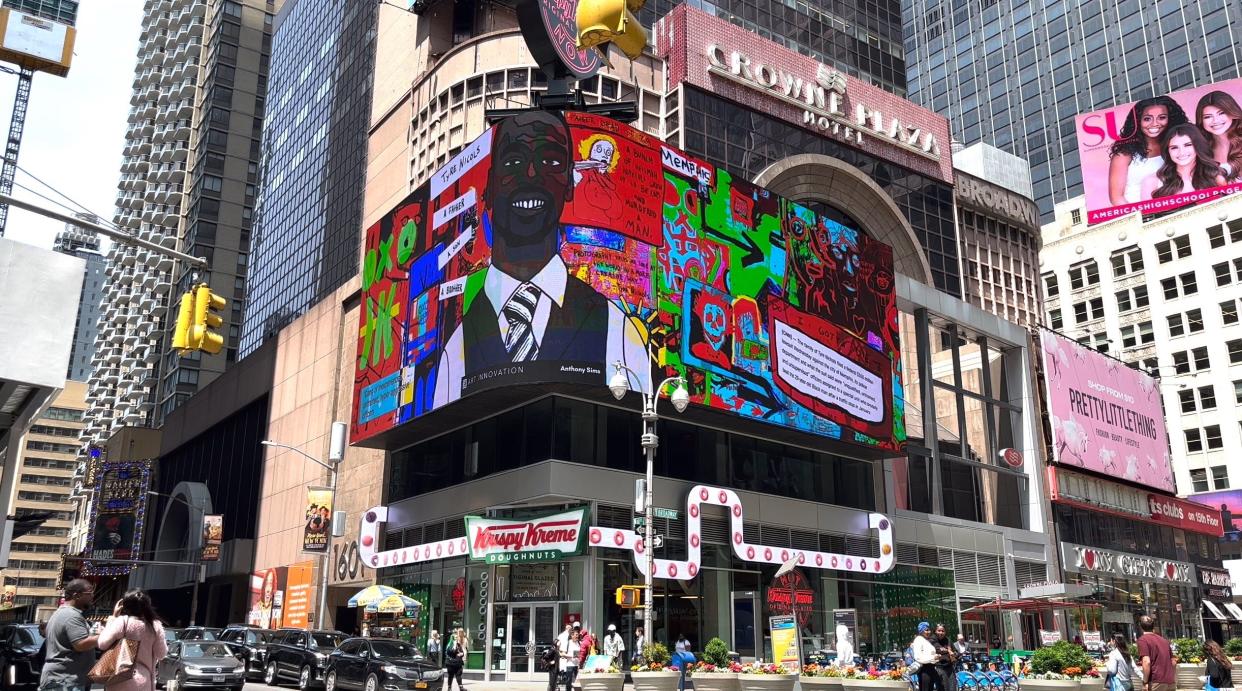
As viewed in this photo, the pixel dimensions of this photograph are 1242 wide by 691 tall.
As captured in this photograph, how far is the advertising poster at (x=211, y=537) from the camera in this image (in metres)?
61.8

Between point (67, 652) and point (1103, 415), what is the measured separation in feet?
198

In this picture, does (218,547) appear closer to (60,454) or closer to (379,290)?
(379,290)

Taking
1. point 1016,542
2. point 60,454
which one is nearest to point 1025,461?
point 1016,542

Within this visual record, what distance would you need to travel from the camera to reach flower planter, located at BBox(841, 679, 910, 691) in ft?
66.0

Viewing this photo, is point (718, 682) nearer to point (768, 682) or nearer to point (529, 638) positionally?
point (768, 682)

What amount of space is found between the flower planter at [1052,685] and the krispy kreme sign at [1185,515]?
163 feet

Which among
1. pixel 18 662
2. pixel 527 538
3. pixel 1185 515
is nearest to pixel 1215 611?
pixel 1185 515

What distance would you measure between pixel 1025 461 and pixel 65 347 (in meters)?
47.9

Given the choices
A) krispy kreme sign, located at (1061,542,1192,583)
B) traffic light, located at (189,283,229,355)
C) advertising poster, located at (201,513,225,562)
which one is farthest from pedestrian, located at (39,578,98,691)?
advertising poster, located at (201,513,225,562)

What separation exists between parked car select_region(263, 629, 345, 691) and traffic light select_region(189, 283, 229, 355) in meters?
16.2

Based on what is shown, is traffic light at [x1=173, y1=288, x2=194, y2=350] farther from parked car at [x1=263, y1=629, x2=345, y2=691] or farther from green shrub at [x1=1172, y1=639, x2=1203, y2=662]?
green shrub at [x1=1172, y1=639, x2=1203, y2=662]

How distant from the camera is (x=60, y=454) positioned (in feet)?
593

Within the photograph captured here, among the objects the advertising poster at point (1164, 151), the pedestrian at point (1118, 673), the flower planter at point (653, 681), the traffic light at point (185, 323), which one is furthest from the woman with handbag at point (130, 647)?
the advertising poster at point (1164, 151)

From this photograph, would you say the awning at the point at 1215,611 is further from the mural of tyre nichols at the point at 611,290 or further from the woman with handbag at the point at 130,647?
the woman with handbag at the point at 130,647
